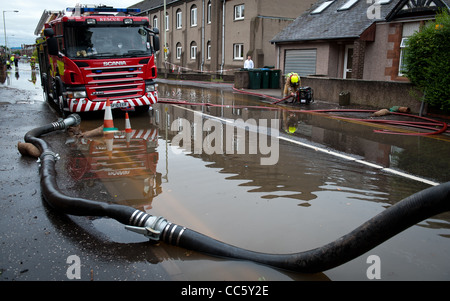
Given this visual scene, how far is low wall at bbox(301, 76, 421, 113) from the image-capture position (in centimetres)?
1359

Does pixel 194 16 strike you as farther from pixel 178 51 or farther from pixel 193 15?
pixel 178 51

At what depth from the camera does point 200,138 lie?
9398mm

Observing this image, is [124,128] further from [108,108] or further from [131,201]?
[131,201]

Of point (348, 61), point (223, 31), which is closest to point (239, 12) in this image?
point (223, 31)

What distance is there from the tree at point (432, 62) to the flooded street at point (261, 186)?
98.5 inches

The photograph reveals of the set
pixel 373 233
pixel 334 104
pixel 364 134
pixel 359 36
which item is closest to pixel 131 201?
pixel 373 233

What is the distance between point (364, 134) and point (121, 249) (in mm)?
7872

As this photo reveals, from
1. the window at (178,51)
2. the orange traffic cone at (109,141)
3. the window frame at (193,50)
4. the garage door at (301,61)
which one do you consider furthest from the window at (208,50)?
the orange traffic cone at (109,141)

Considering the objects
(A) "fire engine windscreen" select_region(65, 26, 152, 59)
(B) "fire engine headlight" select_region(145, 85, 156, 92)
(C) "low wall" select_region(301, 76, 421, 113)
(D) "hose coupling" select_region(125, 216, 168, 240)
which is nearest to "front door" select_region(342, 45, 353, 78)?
(C) "low wall" select_region(301, 76, 421, 113)

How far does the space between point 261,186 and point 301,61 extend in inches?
786

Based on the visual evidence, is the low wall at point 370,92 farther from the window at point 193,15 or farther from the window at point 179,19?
the window at point 179,19

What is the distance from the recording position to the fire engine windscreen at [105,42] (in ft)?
37.8

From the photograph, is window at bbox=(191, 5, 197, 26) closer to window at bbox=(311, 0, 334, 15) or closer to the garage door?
the garage door

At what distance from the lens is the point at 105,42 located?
11.9 metres
